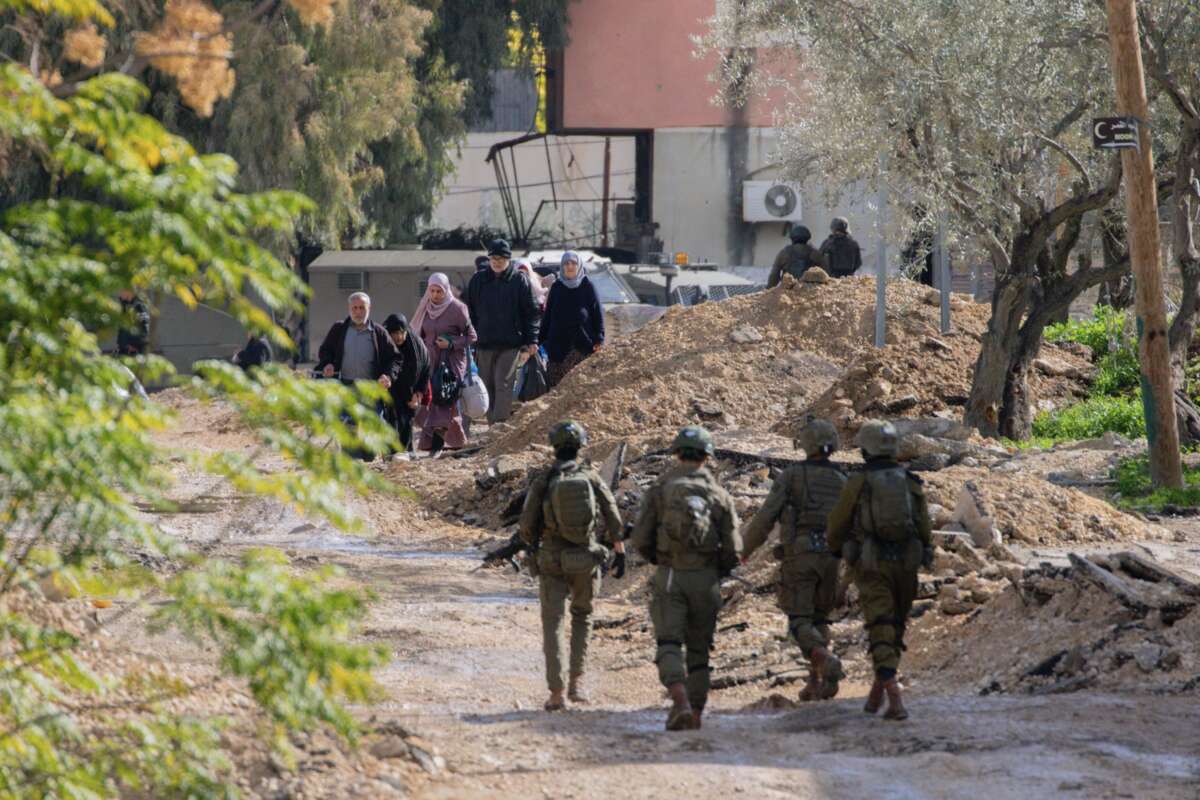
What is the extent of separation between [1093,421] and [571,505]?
10.9 metres

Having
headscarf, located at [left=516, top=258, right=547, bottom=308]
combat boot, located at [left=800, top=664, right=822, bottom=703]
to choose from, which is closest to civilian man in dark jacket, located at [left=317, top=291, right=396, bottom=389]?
headscarf, located at [left=516, top=258, right=547, bottom=308]

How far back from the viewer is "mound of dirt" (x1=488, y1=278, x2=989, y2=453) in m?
18.1

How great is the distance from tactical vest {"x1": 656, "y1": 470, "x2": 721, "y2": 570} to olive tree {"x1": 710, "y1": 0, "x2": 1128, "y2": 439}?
9084 mm

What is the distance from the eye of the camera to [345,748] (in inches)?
258

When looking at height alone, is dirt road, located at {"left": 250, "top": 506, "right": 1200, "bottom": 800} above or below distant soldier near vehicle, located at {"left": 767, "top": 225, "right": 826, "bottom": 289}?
below

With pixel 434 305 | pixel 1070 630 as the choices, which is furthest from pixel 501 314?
pixel 1070 630

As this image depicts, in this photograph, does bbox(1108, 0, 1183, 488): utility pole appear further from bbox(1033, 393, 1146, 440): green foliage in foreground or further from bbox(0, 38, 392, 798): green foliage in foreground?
bbox(0, 38, 392, 798): green foliage in foreground

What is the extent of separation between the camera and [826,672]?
836cm

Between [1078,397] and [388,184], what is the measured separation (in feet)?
63.6

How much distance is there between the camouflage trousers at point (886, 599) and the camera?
25.9ft

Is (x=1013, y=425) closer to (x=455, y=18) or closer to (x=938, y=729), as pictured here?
(x=938, y=729)

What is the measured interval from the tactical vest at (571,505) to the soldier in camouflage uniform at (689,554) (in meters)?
0.33

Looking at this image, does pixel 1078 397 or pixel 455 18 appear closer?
pixel 1078 397

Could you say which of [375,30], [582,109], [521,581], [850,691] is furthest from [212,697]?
[582,109]
